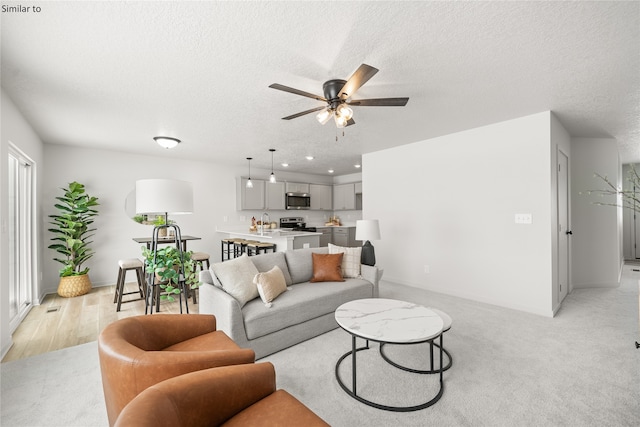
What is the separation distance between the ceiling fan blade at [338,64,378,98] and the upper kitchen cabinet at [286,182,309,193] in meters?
5.24

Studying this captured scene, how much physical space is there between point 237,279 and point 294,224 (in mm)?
5149

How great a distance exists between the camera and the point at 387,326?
2.05 metres

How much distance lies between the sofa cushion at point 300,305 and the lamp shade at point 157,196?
113cm

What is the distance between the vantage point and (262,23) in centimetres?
178

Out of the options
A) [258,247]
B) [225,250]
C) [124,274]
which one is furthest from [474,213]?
[225,250]

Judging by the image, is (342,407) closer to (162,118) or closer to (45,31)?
(45,31)

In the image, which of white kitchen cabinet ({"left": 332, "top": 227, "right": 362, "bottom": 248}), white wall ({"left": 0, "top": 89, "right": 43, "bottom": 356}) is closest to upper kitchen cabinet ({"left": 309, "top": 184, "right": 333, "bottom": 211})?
white kitchen cabinet ({"left": 332, "top": 227, "right": 362, "bottom": 248})

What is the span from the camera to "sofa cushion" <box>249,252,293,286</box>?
3.16m

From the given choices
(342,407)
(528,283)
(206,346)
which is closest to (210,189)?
(206,346)

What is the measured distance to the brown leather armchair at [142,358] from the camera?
1261mm

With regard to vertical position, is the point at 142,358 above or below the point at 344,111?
below

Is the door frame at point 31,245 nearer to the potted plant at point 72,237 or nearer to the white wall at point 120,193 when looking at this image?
the potted plant at point 72,237

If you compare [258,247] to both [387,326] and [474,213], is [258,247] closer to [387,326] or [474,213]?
[387,326]

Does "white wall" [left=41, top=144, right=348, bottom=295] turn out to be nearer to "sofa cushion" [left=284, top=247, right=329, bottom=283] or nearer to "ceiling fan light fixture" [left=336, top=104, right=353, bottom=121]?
"sofa cushion" [left=284, top=247, right=329, bottom=283]
